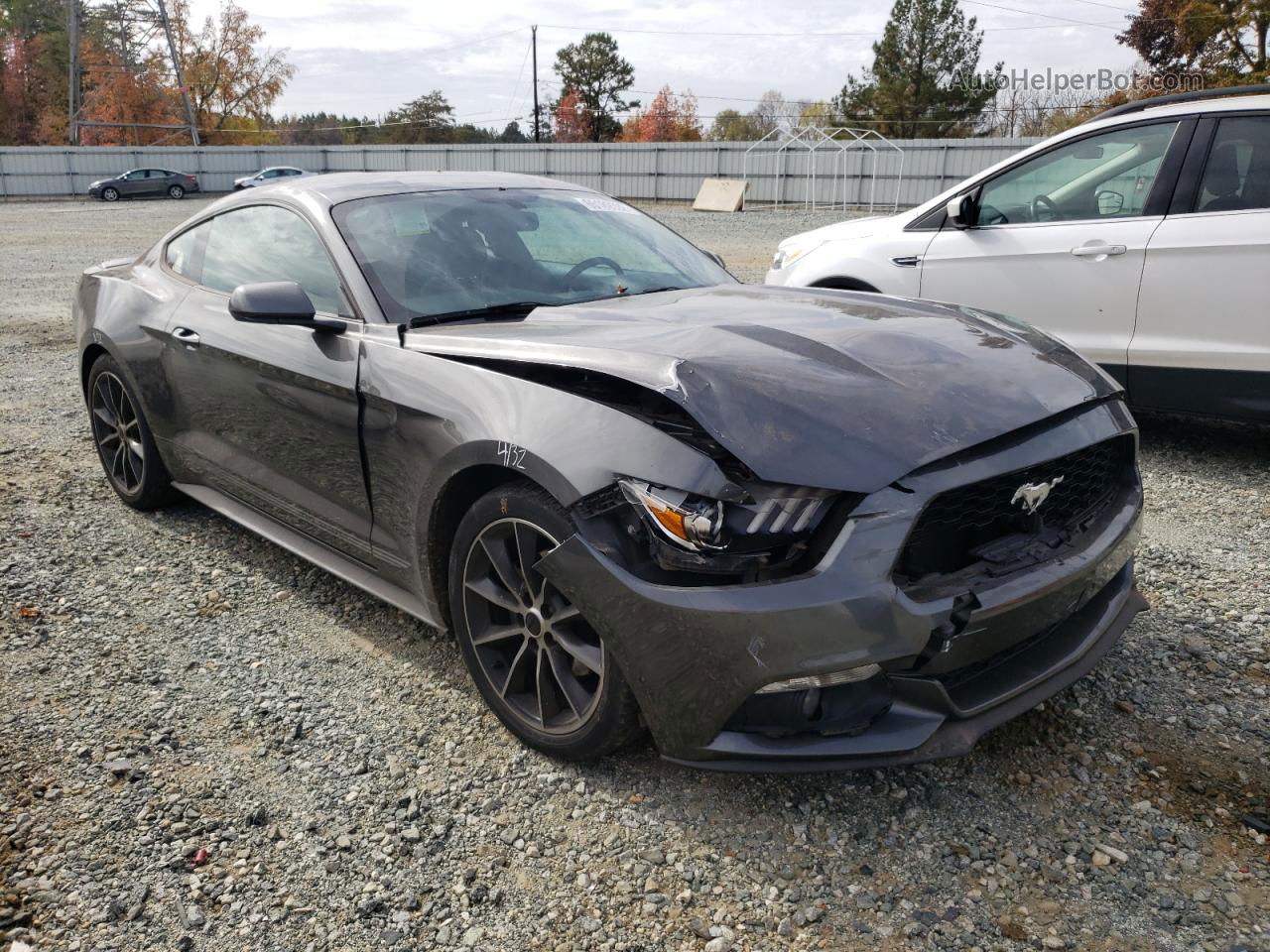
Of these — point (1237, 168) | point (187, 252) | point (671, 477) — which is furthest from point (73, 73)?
point (671, 477)

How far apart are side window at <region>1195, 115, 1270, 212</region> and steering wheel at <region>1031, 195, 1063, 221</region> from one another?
2.35 ft

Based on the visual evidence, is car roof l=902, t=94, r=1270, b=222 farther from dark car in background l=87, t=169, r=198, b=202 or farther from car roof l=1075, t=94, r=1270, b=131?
dark car in background l=87, t=169, r=198, b=202

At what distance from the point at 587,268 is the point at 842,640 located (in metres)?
1.99

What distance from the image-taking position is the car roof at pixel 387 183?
370 cm

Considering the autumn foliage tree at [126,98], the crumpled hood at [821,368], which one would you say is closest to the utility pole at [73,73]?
the autumn foliage tree at [126,98]

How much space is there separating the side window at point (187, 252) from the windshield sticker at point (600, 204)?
65.3 inches

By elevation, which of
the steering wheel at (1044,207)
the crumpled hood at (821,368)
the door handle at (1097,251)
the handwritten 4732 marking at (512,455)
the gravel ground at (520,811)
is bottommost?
the gravel ground at (520,811)

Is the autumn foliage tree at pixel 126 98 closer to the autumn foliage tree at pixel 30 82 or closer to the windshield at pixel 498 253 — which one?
the autumn foliage tree at pixel 30 82

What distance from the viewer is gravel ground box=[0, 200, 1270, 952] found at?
7.23 feet

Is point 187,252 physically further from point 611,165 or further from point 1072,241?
point 611,165

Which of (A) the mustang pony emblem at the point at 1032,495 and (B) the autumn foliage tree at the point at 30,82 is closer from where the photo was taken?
(A) the mustang pony emblem at the point at 1032,495

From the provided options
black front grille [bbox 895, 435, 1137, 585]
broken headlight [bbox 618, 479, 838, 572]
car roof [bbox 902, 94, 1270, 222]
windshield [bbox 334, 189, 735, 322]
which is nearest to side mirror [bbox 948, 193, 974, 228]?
car roof [bbox 902, 94, 1270, 222]

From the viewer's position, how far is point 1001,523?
8.20ft

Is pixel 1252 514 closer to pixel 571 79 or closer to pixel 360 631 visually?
pixel 360 631
